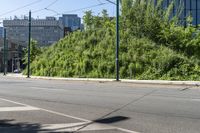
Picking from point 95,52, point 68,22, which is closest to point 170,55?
point 95,52

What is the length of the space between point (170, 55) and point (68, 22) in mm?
108356

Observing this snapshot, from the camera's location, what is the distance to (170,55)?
34.2 metres

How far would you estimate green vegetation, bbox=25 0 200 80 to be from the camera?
3378cm

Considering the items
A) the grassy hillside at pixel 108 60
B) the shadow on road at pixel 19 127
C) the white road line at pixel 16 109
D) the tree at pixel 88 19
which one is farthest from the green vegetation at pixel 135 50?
the shadow on road at pixel 19 127

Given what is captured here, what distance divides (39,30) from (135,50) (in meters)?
114

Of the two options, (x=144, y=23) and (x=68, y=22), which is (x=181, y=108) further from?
(x=68, y=22)

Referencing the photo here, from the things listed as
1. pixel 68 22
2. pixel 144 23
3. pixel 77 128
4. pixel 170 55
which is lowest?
pixel 77 128

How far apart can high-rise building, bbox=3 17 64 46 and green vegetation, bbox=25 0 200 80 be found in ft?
307

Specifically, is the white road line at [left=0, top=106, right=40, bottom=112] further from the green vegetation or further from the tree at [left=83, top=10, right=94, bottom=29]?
the tree at [left=83, top=10, right=94, bottom=29]

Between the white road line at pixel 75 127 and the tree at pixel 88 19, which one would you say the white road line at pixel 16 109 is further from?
the tree at pixel 88 19

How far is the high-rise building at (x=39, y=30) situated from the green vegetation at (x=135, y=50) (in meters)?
93.5

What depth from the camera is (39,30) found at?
149250mm

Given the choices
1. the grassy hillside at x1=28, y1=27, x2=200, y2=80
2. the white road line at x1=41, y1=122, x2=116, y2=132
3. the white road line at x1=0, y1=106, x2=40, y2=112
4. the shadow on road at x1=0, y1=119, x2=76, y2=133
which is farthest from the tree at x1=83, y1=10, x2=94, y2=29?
the white road line at x1=41, y1=122, x2=116, y2=132

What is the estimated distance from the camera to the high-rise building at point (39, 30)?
141m
